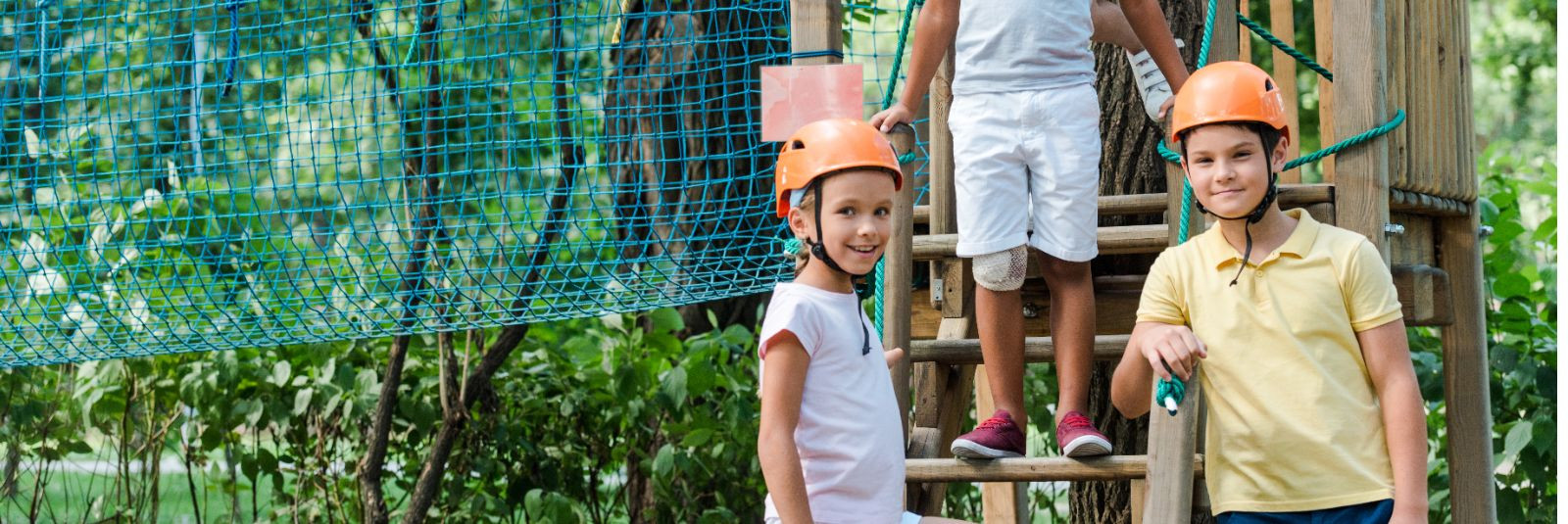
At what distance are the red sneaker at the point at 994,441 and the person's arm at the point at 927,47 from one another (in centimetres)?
59

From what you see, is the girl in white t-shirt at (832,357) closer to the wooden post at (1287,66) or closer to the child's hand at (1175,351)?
the child's hand at (1175,351)

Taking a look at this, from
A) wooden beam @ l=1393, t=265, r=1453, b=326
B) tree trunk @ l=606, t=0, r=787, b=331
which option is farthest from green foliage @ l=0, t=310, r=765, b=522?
wooden beam @ l=1393, t=265, r=1453, b=326

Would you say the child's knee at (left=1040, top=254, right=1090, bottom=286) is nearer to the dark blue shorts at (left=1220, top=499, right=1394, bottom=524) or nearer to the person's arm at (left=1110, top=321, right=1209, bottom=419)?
the person's arm at (left=1110, top=321, right=1209, bottom=419)

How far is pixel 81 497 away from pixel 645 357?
9.55 ft

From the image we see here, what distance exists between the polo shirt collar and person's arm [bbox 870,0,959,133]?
0.71 metres

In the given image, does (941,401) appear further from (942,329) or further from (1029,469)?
(1029,469)

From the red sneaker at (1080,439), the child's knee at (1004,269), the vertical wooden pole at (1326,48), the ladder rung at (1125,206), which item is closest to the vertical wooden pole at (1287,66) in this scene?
the vertical wooden pole at (1326,48)

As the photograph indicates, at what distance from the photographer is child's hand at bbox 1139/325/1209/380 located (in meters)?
2.11

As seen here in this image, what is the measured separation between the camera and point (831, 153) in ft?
7.32

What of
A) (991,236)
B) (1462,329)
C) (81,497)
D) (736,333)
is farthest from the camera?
(81,497)

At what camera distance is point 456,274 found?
4617 mm

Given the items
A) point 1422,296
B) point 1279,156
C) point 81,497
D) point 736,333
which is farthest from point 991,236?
point 81,497

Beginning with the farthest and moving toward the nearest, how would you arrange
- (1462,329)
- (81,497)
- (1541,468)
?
(81,497) → (1541,468) → (1462,329)

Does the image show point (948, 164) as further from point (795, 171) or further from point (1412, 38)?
point (795, 171)
